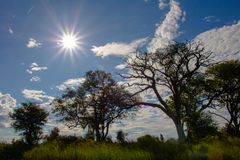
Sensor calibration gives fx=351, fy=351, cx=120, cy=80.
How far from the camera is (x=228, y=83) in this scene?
4675cm

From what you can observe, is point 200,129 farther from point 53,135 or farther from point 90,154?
point 90,154

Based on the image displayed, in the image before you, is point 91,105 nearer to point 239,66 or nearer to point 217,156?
point 239,66

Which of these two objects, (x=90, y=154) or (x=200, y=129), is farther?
(x=200, y=129)

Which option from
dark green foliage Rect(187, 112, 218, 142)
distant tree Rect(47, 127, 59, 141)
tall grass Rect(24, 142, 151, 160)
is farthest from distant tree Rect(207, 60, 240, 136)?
tall grass Rect(24, 142, 151, 160)

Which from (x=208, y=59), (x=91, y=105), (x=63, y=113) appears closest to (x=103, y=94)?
(x=91, y=105)

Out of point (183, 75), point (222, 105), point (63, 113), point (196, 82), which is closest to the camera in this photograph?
point (183, 75)

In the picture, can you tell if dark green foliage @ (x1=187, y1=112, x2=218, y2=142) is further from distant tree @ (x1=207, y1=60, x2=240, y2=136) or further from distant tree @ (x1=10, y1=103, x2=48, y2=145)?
distant tree @ (x1=10, y1=103, x2=48, y2=145)

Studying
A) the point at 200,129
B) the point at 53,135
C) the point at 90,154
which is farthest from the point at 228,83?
the point at 90,154

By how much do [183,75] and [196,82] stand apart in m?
4.11

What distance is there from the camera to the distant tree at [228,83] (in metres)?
46.2

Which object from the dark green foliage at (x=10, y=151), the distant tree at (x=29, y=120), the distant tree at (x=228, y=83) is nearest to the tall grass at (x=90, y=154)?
the dark green foliage at (x=10, y=151)

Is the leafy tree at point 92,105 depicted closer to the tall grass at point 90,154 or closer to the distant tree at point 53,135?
the distant tree at point 53,135

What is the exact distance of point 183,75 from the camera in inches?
1695

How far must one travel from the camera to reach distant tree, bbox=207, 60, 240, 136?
46250 millimetres
